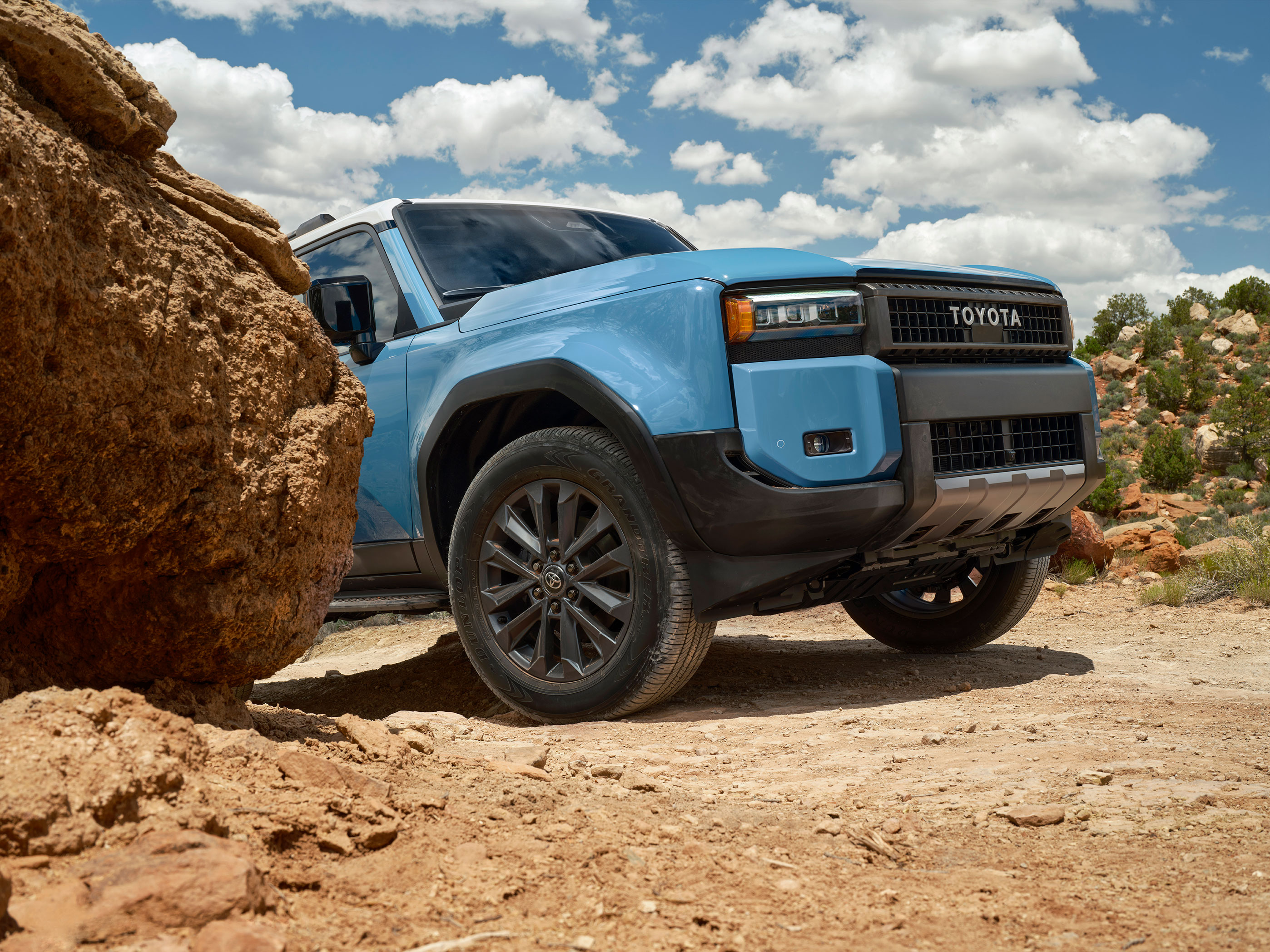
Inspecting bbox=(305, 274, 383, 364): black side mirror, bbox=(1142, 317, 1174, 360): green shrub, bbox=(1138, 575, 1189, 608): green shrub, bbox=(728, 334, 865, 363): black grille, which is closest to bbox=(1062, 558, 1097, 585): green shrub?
bbox=(1138, 575, 1189, 608): green shrub

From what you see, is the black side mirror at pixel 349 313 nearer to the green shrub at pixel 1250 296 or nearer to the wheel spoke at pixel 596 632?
the wheel spoke at pixel 596 632

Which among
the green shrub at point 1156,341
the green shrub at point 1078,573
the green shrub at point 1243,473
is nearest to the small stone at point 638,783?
the green shrub at point 1078,573

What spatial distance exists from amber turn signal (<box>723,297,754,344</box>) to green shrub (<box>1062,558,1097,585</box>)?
20.4ft

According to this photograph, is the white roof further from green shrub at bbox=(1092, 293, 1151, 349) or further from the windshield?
green shrub at bbox=(1092, 293, 1151, 349)

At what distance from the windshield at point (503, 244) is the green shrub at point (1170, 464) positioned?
15830mm

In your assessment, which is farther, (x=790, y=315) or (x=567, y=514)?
(x=567, y=514)

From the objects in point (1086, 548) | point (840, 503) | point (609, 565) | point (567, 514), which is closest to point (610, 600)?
point (609, 565)

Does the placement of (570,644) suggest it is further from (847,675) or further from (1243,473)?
(1243,473)

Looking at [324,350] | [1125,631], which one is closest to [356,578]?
[324,350]

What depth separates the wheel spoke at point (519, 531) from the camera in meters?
4.05

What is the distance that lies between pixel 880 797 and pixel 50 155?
254cm

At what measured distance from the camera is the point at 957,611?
535 centimetres

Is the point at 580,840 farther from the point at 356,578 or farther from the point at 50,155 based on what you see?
the point at 356,578

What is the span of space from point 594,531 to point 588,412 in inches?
18.1
